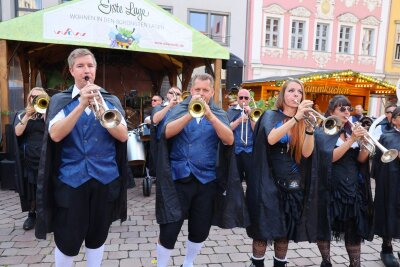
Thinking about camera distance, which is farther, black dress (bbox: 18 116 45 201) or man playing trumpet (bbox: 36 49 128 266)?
black dress (bbox: 18 116 45 201)

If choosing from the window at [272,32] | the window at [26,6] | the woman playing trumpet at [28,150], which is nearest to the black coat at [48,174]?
the woman playing trumpet at [28,150]

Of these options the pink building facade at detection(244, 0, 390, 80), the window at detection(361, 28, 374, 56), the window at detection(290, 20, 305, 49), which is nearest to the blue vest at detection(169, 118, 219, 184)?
the pink building facade at detection(244, 0, 390, 80)

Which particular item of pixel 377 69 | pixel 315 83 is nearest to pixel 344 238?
pixel 315 83

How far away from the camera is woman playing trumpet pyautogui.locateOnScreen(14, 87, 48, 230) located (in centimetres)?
419

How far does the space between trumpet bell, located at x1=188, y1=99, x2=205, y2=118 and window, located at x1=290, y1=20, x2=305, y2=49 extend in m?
17.2

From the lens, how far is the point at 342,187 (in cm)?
324

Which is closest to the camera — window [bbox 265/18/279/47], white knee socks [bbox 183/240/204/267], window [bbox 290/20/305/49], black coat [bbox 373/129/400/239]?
white knee socks [bbox 183/240/204/267]

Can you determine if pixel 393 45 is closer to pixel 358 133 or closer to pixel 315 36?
pixel 315 36

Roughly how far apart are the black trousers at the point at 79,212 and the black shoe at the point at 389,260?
3227mm

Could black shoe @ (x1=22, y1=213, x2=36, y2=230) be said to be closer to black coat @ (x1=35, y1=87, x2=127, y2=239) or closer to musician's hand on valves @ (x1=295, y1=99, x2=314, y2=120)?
black coat @ (x1=35, y1=87, x2=127, y2=239)

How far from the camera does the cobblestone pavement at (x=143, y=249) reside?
3611 millimetres

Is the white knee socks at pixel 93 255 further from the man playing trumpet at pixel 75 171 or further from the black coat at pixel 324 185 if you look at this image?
the black coat at pixel 324 185

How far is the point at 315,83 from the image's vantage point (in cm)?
1391

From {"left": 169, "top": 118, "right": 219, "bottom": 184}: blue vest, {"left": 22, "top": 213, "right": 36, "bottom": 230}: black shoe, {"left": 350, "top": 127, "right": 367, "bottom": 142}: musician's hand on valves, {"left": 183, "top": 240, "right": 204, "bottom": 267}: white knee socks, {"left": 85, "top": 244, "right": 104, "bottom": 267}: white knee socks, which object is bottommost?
{"left": 22, "top": 213, "right": 36, "bottom": 230}: black shoe
